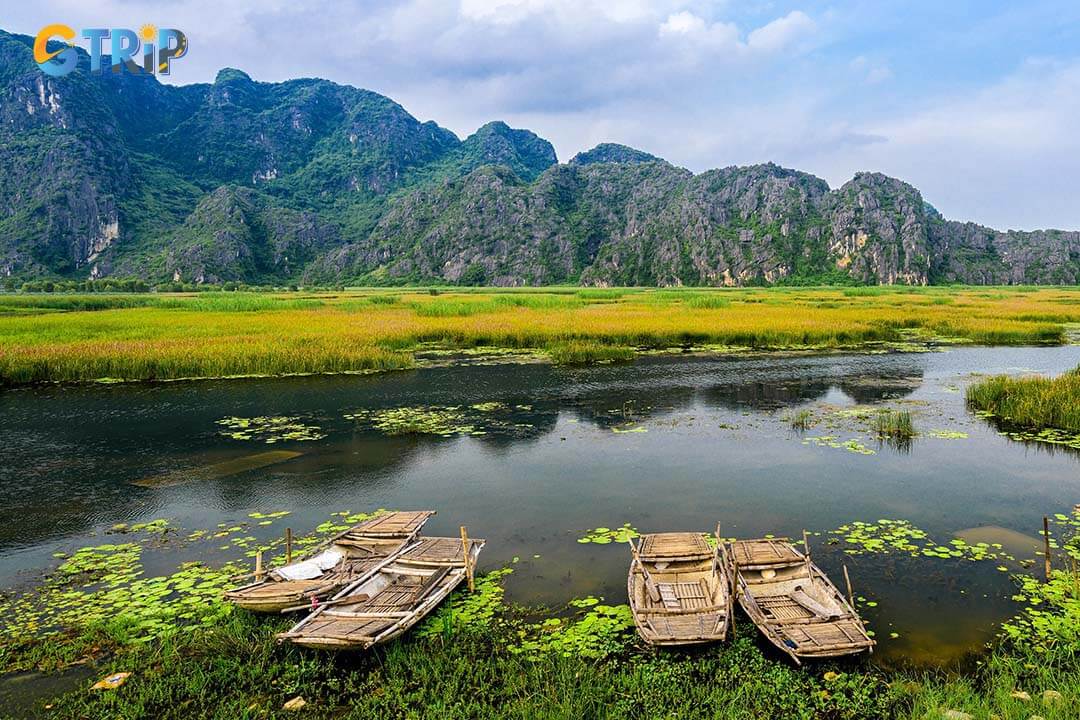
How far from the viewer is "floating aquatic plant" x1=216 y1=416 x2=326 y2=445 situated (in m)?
20.2

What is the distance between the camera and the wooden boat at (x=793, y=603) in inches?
296

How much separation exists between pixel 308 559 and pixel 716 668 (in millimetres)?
6776

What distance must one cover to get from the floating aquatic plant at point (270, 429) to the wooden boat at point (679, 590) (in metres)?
13.8

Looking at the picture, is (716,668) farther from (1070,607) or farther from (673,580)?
(1070,607)

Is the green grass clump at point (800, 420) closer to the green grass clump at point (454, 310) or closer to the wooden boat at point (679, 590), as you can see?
the wooden boat at point (679, 590)

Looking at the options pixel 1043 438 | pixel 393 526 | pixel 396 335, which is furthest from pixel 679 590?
pixel 396 335

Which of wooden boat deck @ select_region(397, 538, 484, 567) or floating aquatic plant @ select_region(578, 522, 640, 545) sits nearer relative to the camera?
wooden boat deck @ select_region(397, 538, 484, 567)

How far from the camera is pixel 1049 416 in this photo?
20.5 metres

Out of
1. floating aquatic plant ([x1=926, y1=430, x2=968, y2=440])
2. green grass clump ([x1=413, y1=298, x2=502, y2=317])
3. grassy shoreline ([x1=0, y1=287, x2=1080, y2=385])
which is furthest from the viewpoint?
green grass clump ([x1=413, y1=298, x2=502, y2=317])

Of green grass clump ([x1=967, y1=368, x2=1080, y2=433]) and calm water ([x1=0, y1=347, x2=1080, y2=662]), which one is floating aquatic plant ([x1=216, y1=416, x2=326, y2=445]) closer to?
calm water ([x1=0, y1=347, x2=1080, y2=662])

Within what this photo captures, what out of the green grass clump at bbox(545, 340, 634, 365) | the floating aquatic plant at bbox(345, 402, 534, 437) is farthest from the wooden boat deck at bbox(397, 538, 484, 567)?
the green grass clump at bbox(545, 340, 634, 365)

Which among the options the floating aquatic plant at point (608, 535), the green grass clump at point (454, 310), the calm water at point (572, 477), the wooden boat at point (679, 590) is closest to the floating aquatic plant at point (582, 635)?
the wooden boat at point (679, 590)

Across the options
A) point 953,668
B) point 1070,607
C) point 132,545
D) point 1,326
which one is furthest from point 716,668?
point 1,326

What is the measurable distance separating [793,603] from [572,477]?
26.0ft
